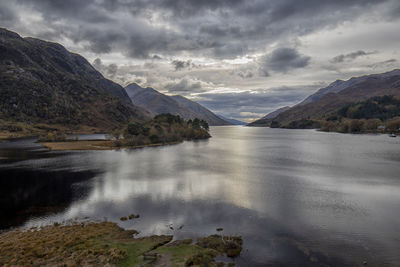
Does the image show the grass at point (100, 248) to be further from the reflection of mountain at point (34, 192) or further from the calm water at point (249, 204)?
the reflection of mountain at point (34, 192)

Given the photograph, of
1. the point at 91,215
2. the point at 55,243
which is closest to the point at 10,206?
the point at 91,215

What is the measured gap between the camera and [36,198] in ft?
171

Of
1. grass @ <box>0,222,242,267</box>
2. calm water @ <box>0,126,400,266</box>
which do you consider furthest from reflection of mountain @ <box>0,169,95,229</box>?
grass @ <box>0,222,242,267</box>

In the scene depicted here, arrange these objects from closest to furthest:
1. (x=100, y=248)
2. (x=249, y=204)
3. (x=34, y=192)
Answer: (x=100, y=248)
(x=249, y=204)
(x=34, y=192)

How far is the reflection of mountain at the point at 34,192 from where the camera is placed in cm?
4381

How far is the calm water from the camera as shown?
30797mm

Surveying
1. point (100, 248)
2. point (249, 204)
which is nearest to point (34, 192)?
point (100, 248)

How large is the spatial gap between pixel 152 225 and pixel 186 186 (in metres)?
24.3

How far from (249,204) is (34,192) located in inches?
1971

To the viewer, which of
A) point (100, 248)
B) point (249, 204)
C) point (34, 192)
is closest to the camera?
point (100, 248)

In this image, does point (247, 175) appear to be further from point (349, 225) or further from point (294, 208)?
point (349, 225)

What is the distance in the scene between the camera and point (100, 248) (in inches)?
1125

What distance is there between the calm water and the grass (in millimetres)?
3190

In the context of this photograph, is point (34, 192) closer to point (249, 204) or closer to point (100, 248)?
point (100, 248)
